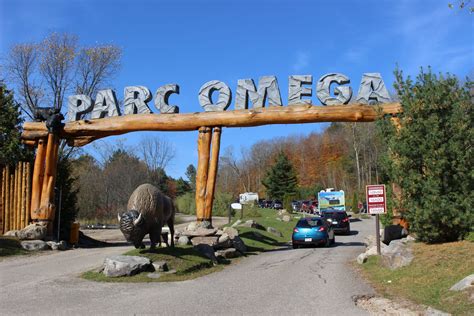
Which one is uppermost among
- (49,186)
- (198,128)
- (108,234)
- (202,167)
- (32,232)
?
(198,128)

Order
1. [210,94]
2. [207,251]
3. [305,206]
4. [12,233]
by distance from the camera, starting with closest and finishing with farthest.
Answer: [207,251] < [210,94] < [12,233] < [305,206]

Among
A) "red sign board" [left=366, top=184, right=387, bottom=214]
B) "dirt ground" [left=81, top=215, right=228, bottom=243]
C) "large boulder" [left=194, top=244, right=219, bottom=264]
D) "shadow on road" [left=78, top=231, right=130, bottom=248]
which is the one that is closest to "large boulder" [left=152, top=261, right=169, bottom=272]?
"large boulder" [left=194, top=244, right=219, bottom=264]

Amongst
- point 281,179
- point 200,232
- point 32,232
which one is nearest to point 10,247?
point 32,232

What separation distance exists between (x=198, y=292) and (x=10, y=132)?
68.9 feet

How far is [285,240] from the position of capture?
89.6 feet

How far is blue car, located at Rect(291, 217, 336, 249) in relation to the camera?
21356 mm

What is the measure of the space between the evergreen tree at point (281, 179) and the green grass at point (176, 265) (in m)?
50.5

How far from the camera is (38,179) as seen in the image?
20.7 meters

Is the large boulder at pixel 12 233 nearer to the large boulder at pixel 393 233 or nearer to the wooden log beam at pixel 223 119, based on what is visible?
the wooden log beam at pixel 223 119

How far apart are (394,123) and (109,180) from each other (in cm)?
3620

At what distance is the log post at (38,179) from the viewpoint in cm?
2055

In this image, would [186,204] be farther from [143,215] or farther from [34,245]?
[143,215]

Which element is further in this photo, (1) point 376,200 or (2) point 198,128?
(2) point 198,128

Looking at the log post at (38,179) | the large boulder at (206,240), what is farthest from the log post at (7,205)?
the large boulder at (206,240)
